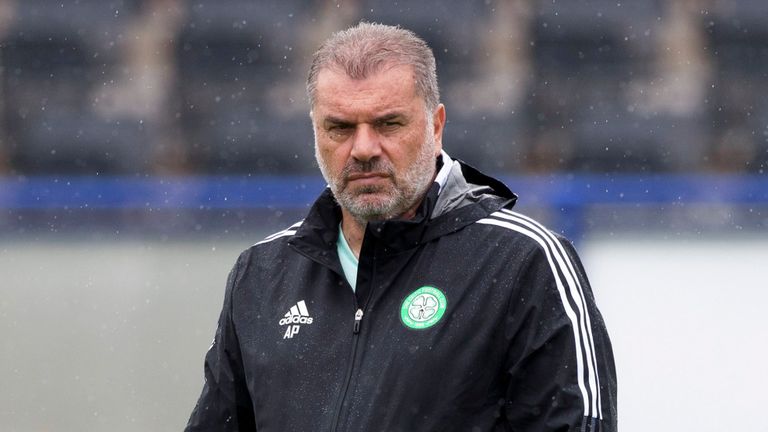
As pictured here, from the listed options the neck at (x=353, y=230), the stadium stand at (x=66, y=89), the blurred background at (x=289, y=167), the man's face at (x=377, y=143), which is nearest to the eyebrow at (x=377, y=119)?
the man's face at (x=377, y=143)

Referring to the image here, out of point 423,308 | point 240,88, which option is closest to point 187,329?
point 240,88

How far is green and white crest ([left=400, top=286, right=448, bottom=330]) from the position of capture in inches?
50.4

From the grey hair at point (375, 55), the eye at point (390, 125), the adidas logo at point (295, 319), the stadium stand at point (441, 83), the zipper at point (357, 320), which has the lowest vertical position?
the zipper at point (357, 320)

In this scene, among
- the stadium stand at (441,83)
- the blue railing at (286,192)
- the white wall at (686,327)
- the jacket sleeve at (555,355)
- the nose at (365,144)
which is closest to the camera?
the jacket sleeve at (555,355)

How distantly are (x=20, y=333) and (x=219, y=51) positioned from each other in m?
0.88

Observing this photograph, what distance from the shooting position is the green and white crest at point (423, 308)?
1281 millimetres

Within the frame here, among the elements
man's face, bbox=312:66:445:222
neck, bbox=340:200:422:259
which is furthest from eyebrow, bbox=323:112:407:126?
neck, bbox=340:200:422:259

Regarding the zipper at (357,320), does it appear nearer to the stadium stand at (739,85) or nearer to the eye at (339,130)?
the eye at (339,130)

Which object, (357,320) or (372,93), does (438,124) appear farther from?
(357,320)

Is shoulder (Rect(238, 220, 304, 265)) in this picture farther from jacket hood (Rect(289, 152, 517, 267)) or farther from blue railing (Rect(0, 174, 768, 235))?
blue railing (Rect(0, 174, 768, 235))

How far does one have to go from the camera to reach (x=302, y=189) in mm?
2875

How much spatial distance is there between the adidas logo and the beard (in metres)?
0.12

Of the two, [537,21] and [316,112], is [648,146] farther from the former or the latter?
[316,112]

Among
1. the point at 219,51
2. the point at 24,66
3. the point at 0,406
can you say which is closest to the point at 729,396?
the point at 219,51
